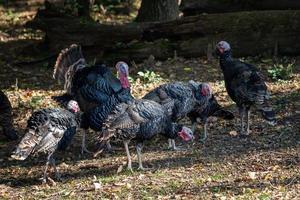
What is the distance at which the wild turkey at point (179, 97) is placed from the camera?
870 centimetres

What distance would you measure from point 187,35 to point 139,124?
605 cm

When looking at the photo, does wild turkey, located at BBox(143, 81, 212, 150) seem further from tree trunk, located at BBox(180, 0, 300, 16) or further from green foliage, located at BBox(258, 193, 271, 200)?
tree trunk, located at BBox(180, 0, 300, 16)

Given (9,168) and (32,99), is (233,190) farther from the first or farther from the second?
(32,99)

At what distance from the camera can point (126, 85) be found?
844 cm

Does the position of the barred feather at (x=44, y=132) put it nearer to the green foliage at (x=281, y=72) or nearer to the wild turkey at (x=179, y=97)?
the wild turkey at (x=179, y=97)

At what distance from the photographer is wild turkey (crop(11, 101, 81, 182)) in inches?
295

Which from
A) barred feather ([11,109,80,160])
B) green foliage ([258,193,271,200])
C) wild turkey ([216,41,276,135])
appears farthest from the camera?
wild turkey ([216,41,276,135])

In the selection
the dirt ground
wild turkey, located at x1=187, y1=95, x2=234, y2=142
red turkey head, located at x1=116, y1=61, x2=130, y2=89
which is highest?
red turkey head, located at x1=116, y1=61, x2=130, y2=89

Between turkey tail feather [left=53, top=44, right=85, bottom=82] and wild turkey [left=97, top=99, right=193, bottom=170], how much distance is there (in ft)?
5.93

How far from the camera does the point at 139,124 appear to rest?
307 inches

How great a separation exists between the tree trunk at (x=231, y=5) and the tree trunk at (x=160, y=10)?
452mm

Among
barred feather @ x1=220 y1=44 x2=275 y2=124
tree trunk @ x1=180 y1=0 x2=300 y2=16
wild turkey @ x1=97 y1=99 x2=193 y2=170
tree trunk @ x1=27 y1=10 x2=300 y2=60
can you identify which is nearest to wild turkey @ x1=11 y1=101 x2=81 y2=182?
wild turkey @ x1=97 y1=99 x2=193 y2=170

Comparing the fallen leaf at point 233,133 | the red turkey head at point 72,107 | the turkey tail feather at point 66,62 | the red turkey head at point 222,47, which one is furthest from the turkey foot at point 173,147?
the turkey tail feather at point 66,62

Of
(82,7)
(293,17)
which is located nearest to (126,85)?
(293,17)
